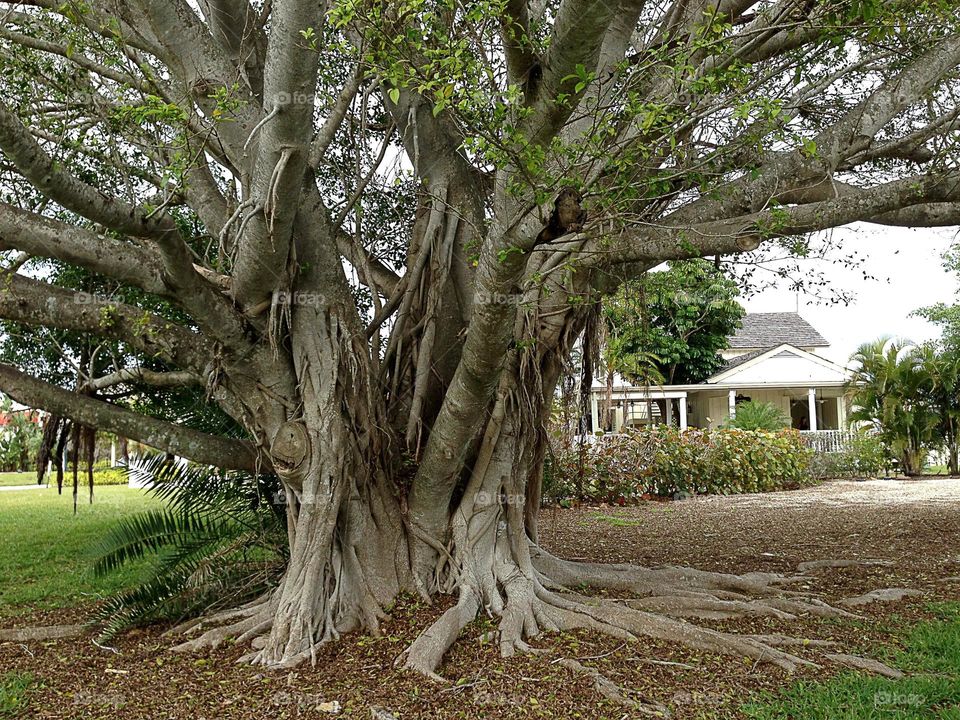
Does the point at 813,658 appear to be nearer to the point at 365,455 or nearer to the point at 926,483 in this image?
the point at 365,455

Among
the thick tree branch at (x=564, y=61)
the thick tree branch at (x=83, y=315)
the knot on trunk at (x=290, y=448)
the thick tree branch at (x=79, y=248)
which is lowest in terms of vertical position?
the knot on trunk at (x=290, y=448)

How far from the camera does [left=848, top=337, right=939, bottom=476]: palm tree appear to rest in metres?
18.5

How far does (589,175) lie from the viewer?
4543 millimetres

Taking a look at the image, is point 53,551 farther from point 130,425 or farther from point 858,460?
point 858,460

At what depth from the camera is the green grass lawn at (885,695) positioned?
4.22 meters

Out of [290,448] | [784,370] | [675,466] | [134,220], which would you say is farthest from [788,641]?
→ [784,370]

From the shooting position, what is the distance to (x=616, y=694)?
14.7 ft

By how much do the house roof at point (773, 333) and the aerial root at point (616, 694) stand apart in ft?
85.7

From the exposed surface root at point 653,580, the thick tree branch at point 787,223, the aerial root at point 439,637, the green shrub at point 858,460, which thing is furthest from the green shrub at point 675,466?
the thick tree branch at point 787,223

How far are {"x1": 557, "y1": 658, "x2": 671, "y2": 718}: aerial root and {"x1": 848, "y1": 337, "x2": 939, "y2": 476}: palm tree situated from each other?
53.3 feet

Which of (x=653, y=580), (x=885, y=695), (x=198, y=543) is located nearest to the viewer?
(x=885, y=695)

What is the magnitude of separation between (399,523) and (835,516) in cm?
834

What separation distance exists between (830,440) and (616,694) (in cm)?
1821

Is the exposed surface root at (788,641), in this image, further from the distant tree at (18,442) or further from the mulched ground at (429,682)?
the distant tree at (18,442)
